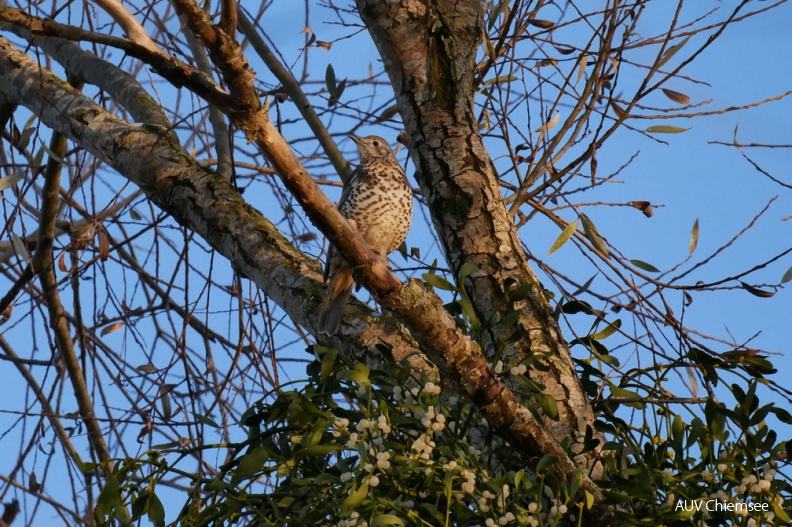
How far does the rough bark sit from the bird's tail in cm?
25

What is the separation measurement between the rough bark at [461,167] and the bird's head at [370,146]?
1371 mm

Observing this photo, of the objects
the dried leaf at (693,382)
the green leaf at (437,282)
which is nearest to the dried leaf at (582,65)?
the dried leaf at (693,382)

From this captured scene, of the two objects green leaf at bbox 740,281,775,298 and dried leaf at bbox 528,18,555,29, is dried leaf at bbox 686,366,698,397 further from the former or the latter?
dried leaf at bbox 528,18,555,29

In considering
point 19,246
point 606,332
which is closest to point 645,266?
point 606,332

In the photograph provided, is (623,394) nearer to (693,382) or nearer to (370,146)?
(693,382)

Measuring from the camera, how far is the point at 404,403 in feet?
4.79

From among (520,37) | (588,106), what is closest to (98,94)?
(520,37)

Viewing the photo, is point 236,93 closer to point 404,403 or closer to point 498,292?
point 404,403

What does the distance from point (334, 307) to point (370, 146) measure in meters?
1.69

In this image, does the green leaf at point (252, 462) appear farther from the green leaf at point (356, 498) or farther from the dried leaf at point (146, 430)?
the dried leaf at point (146, 430)

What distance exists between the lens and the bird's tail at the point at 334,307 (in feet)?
6.48

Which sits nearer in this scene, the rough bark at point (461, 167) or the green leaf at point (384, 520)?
the green leaf at point (384, 520)

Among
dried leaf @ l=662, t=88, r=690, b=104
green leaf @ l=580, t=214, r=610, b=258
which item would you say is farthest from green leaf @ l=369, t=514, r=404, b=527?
dried leaf @ l=662, t=88, r=690, b=104

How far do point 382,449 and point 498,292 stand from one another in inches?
23.5
